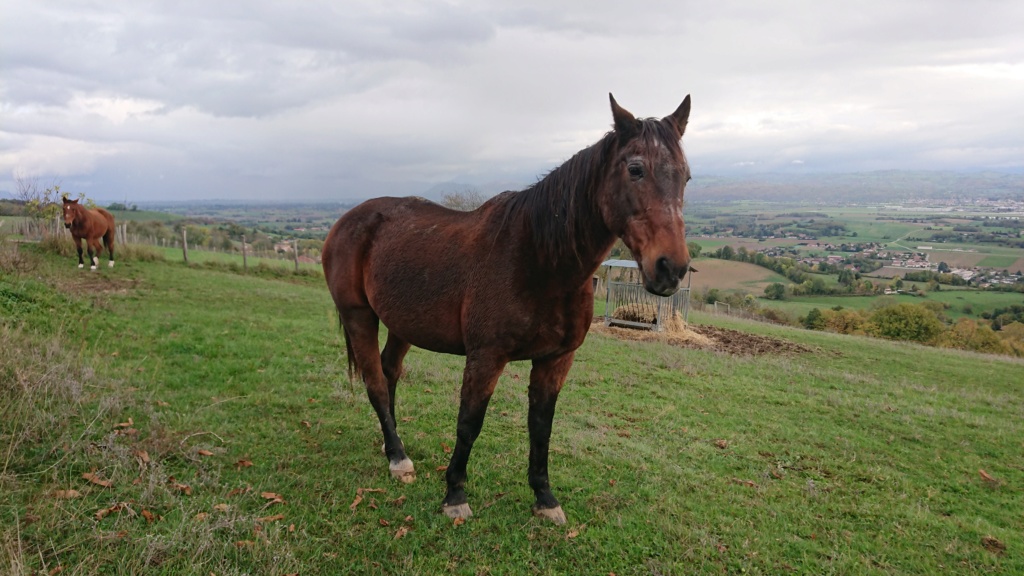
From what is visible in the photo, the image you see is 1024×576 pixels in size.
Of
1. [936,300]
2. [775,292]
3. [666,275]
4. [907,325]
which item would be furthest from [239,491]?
[936,300]

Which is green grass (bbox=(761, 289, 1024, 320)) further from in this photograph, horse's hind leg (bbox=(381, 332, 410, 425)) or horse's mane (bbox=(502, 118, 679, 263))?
horse's mane (bbox=(502, 118, 679, 263))

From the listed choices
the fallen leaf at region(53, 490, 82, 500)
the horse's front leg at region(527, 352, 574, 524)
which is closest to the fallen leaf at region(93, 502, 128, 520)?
the fallen leaf at region(53, 490, 82, 500)

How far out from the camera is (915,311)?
2953cm

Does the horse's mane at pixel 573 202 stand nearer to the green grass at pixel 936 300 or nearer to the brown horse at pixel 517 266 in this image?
the brown horse at pixel 517 266

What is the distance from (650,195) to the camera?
8.93ft

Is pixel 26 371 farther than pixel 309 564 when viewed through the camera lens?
Yes

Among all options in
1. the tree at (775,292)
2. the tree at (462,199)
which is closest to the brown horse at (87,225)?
the tree at (462,199)

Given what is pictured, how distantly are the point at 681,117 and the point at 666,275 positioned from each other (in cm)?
115

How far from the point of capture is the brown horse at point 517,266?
278 cm

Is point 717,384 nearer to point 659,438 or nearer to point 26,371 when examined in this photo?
point 659,438

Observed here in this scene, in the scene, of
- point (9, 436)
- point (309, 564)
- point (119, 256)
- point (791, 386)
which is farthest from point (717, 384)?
point (119, 256)

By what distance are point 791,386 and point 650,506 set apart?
23.8ft

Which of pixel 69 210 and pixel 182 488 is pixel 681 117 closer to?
pixel 182 488

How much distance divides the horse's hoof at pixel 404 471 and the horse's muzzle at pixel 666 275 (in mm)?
2983
